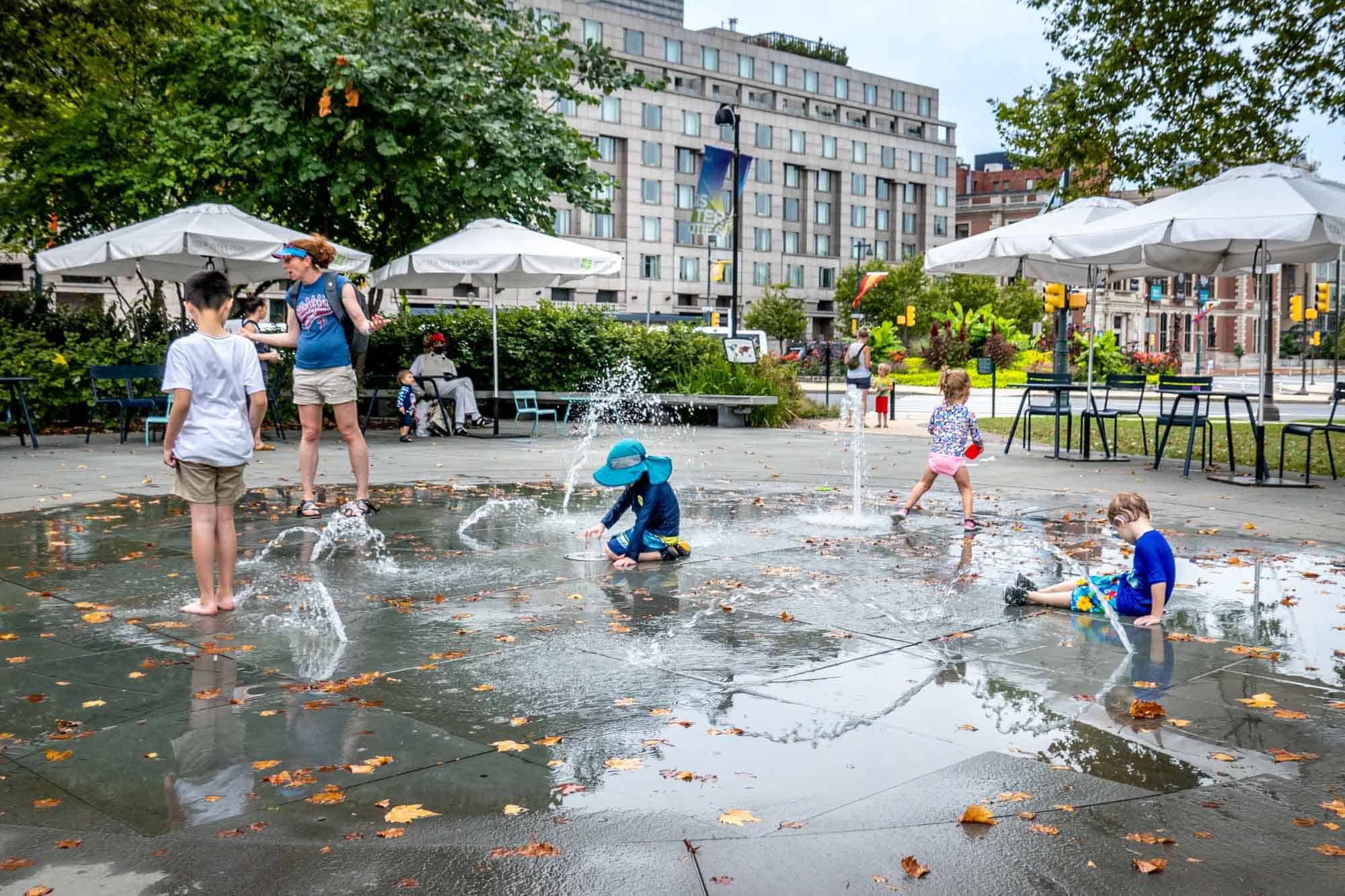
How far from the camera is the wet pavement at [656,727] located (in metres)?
3.22

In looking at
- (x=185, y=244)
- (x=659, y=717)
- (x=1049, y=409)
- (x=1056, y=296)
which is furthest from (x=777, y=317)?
(x=659, y=717)

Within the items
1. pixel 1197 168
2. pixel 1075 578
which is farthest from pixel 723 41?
pixel 1075 578

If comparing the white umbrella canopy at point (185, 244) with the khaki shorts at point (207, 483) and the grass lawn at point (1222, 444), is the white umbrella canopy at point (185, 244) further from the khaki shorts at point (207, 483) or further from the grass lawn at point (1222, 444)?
the grass lawn at point (1222, 444)

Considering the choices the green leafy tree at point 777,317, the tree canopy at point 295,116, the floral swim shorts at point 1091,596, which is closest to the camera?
the floral swim shorts at point 1091,596

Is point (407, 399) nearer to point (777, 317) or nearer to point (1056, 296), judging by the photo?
point (1056, 296)

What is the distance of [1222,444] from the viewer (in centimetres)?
1767

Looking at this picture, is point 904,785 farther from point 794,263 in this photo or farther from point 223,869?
point 794,263

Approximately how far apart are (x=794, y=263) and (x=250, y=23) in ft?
258

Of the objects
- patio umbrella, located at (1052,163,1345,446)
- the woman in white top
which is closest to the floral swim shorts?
patio umbrella, located at (1052,163,1345,446)

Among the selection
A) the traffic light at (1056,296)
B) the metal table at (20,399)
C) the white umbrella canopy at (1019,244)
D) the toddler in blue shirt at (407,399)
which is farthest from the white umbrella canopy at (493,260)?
the traffic light at (1056,296)

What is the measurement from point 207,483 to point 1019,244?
420 inches

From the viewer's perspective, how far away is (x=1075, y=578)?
7.09m

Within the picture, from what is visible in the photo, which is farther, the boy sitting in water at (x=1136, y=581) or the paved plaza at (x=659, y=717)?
the boy sitting in water at (x=1136, y=581)

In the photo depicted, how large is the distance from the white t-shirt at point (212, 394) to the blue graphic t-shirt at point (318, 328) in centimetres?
307
